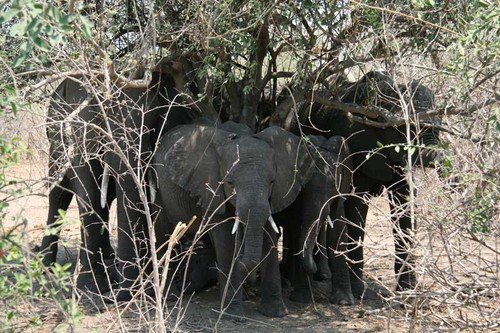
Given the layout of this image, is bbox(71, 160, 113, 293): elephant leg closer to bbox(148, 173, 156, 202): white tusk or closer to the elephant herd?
the elephant herd

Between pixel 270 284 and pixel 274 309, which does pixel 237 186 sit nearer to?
pixel 270 284

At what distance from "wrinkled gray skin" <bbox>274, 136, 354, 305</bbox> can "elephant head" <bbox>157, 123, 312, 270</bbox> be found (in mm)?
197

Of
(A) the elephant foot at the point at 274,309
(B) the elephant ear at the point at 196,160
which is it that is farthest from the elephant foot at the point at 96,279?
(A) the elephant foot at the point at 274,309

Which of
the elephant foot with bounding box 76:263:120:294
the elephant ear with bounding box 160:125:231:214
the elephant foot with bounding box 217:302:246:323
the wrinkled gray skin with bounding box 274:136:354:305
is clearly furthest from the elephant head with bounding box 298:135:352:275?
the elephant foot with bounding box 76:263:120:294

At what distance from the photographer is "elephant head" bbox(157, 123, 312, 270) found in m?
7.50

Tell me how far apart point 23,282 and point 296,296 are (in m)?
4.44

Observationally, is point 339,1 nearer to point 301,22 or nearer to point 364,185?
point 301,22

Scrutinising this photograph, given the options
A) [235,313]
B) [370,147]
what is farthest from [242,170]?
[370,147]

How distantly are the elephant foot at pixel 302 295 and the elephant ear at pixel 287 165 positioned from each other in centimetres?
100

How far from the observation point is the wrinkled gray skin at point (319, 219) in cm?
823

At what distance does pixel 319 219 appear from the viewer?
26.3 feet

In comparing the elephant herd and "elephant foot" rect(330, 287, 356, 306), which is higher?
the elephant herd

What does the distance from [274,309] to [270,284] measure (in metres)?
0.22

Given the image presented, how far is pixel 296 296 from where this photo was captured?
864 centimetres
